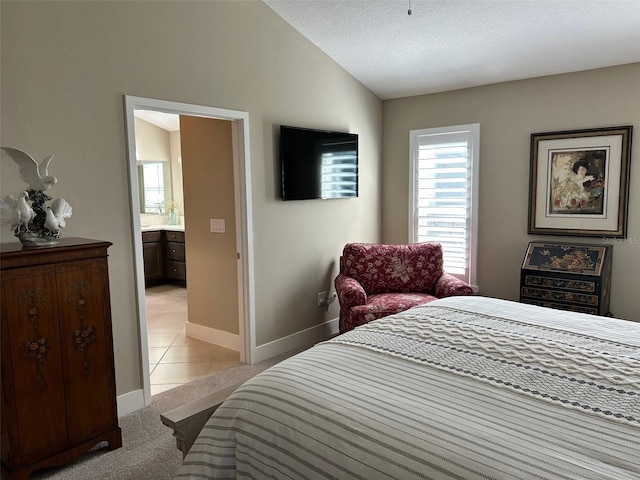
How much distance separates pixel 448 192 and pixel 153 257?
435 centimetres

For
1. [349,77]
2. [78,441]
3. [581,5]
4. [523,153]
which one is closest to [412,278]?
[523,153]

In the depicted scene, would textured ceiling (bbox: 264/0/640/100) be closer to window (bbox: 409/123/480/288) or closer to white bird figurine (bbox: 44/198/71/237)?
window (bbox: 409/123/480/288)

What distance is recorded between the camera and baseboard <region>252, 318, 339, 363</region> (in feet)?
12.9

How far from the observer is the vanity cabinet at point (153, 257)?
263 inches

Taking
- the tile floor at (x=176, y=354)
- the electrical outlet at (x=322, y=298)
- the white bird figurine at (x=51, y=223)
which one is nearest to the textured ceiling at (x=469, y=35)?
the electrical outlet at (x=322, y=298)

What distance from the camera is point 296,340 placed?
424 cm

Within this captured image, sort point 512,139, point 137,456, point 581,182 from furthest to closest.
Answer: point 512,139 → point 581,182 → point 137,456

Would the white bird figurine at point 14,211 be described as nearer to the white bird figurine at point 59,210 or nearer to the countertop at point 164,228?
the white bird figurine at point 59,210

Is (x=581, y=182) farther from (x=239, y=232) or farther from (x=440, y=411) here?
(x=440, y=411)

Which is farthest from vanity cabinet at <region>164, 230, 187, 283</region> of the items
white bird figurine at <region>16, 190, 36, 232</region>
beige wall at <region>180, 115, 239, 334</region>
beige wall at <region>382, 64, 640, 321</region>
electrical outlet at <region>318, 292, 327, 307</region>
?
white bird figurine at <region>16, 190, 36, 232</region>

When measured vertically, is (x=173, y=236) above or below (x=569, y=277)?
above

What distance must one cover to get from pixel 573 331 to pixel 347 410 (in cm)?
123

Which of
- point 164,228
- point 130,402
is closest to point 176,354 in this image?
point 130,402

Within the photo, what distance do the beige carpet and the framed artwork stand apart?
334 cm
